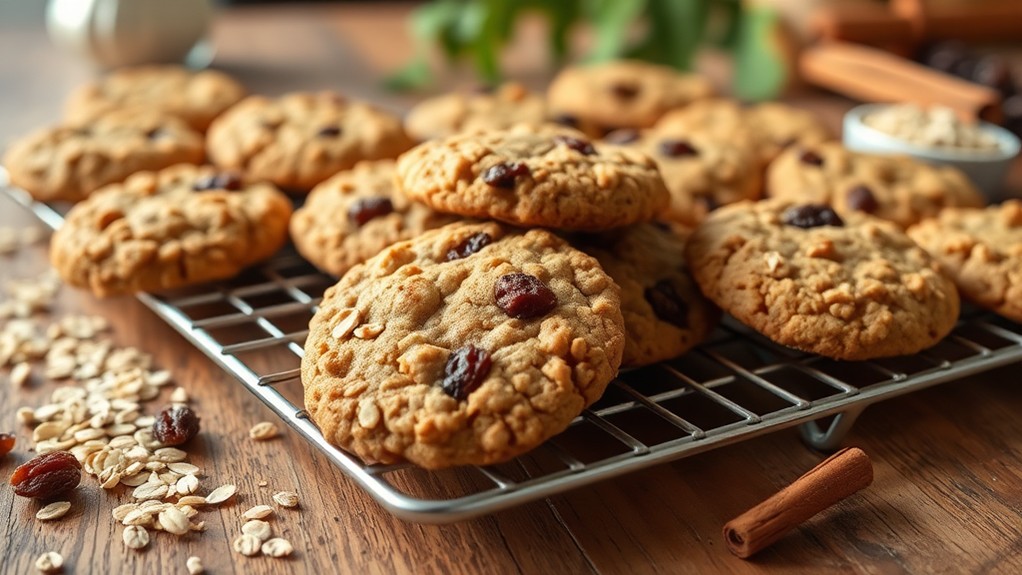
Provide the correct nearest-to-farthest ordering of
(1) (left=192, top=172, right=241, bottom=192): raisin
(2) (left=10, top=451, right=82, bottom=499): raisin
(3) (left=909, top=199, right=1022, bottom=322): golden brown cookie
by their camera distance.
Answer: (2) (left=10, top=451, right=82, bottom=499): raisin < (3) (left=909, top=199, right=1022, bottom=322): golden brown cookie < (1) (left=192, top=172, right=241, bottom=192): raisin

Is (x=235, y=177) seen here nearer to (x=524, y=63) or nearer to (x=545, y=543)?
(x=545, y=543)

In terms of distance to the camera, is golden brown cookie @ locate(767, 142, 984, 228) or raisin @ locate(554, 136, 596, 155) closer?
raisin @ locate(554, 136, 596, 155)

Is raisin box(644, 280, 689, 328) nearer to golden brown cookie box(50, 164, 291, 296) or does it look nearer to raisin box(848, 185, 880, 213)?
raisin box(848, 185, 880, 213)

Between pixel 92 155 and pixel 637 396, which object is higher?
pixel 92 155

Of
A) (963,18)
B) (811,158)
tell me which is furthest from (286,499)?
(963,18)

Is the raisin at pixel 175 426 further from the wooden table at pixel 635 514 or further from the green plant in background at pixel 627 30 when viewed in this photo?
the green plant in background at pixel 627 30

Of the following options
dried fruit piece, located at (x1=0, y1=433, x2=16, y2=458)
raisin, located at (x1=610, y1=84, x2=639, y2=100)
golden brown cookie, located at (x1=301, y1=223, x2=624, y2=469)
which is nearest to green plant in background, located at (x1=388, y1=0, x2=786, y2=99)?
raisin, located at (x1=610, y1=84, x2=639, y2=100)

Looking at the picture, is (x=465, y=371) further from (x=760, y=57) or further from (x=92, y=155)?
(x=760, y=57)
